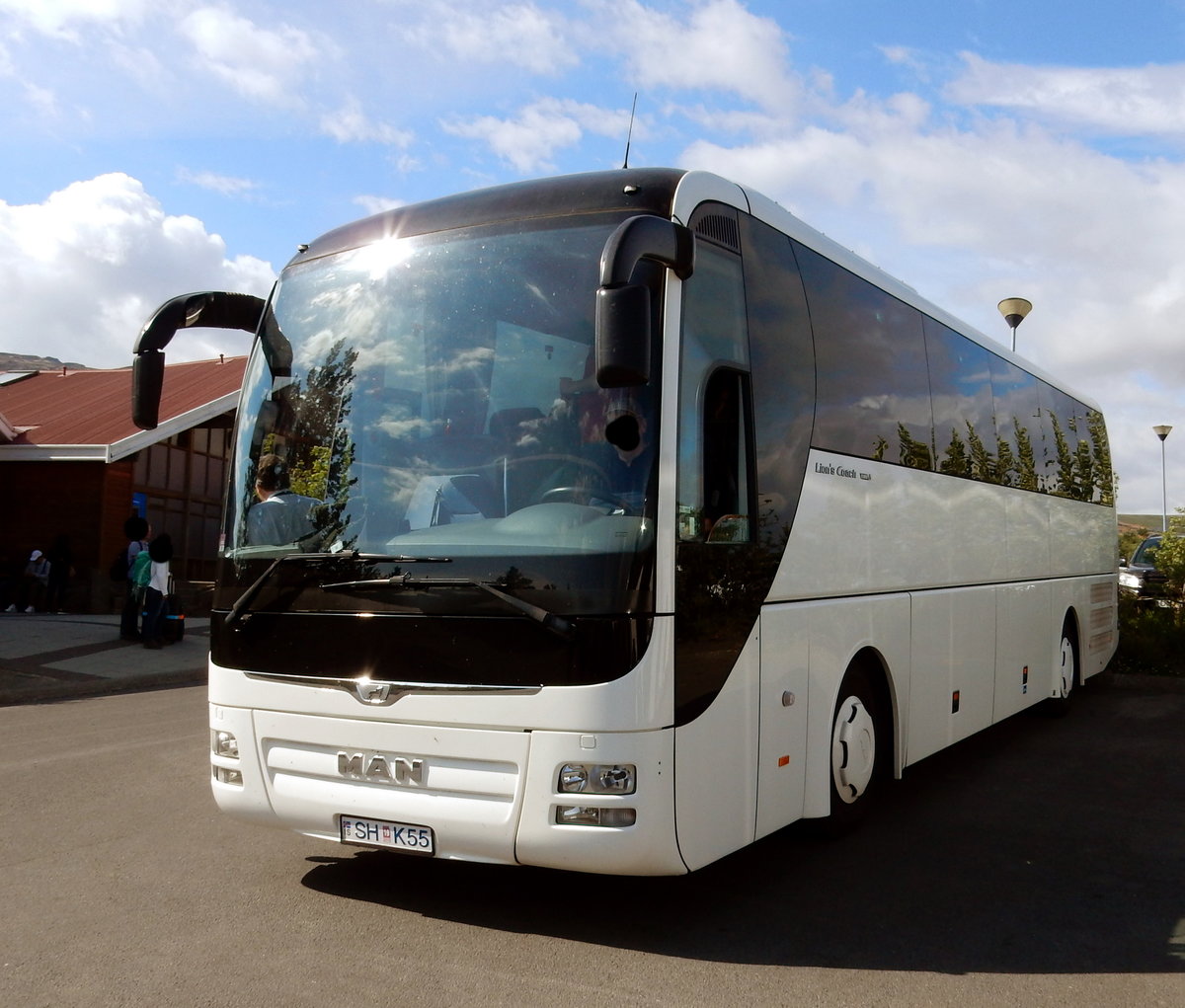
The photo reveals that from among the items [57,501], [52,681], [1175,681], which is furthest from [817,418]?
[57,501]

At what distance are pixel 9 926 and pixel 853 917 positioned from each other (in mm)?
3582

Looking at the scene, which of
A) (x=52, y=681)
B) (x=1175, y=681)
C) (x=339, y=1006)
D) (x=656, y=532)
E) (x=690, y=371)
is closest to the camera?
(x=339, y=1006)

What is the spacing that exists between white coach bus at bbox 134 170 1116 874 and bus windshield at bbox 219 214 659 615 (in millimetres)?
13

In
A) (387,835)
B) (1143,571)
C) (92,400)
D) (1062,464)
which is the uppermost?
(92,400)

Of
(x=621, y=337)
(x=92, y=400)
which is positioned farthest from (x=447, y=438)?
(x=92, y=400)

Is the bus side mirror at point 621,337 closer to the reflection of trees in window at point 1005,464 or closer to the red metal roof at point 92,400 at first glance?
the reflection of trees in window at point 1005,464

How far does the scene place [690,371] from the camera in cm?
498

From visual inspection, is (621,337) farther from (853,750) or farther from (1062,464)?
(1062,464)

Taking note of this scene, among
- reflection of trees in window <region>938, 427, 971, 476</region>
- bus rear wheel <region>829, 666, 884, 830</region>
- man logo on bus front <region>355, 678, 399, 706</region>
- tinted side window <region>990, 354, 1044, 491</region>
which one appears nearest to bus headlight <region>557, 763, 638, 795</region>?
man logo on bus front <region>355, 678, 399, 706</region>

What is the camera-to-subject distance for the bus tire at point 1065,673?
11133mm

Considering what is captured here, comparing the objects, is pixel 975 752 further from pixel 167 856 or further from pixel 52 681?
pixel 52 681

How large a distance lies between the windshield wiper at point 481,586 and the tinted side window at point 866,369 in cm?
223

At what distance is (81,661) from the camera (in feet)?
54.0

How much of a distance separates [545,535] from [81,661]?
45.9 ft
